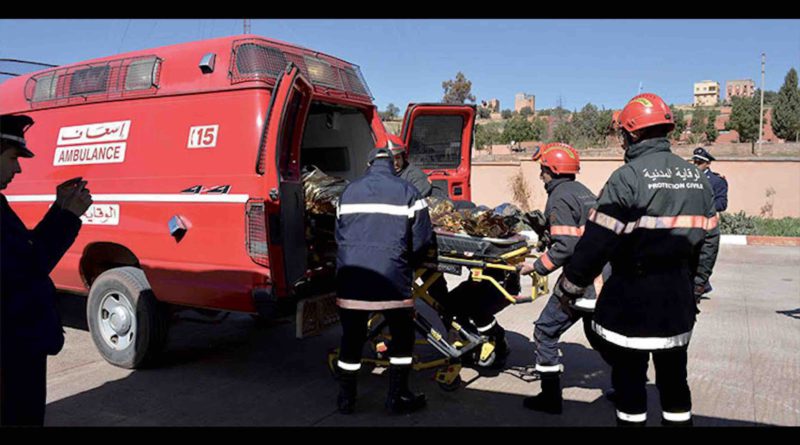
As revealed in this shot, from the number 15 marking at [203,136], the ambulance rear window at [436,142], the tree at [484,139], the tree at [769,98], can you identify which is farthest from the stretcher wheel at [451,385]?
the tree at [769,98]

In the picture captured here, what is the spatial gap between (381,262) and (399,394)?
38.2 inches

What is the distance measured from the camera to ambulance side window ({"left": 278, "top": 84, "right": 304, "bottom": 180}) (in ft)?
16.4

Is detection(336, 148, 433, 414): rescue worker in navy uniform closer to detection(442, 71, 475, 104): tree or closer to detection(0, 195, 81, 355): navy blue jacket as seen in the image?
detection(0, 195, 81, 355): navy blue jacket

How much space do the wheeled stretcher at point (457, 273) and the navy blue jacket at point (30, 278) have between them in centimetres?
260

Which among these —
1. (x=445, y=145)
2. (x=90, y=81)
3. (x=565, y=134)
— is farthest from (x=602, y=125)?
(x=90, y=81)

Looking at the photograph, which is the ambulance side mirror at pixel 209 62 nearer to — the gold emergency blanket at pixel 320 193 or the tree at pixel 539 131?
the gold emergency blanket at pixel 320 193

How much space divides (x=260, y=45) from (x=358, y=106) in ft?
4.15

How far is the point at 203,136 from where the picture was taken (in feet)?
17.3

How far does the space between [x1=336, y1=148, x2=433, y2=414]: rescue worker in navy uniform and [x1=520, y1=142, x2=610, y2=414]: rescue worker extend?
861 mm

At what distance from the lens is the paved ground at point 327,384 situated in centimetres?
471

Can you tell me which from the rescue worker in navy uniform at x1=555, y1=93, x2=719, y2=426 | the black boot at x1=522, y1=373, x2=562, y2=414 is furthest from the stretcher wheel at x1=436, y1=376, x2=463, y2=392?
the rescue worker in navy uniform at x1=555, y1=93, x2=719, y2=426

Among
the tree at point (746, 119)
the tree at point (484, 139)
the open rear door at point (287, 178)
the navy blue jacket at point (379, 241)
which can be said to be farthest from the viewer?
the tree at point (746, 119)

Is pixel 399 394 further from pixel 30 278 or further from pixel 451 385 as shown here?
pixel 30 278

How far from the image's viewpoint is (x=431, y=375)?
5688 millimetres
